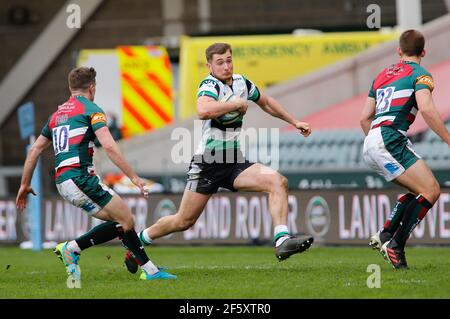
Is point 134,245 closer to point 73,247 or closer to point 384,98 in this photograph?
point 73,247

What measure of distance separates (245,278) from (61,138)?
6.90 feet

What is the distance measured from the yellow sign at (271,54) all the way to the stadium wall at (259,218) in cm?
504

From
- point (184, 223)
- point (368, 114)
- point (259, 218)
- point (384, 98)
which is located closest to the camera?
point (384, 98)

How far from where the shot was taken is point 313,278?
35.7 ft

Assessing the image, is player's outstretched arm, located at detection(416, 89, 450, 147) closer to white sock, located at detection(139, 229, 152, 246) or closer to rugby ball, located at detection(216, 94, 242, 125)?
rugby ball, located at detection(216, 94, 242, 125)

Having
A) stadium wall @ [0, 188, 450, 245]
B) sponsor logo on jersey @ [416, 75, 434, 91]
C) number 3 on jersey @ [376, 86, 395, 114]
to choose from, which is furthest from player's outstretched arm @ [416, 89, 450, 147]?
stadium wall @ [0, 188, 450, 245]

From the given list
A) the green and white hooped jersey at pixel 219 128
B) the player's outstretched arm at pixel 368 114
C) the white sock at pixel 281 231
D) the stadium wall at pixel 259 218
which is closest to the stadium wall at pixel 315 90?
the stadium wall at pixel 259 218

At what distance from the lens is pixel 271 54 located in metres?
24.4

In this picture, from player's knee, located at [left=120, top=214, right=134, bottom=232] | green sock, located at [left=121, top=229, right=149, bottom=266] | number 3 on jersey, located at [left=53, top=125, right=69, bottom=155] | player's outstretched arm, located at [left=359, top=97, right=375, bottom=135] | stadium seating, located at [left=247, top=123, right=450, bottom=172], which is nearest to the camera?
number 3 on jersey, located at [left=53, top=125, right=69, bottom=155]

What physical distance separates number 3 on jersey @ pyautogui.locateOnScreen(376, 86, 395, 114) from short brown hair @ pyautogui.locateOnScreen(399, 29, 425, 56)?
377mm

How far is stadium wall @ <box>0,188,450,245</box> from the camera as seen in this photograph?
56.7 ft

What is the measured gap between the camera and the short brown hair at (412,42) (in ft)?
36.8

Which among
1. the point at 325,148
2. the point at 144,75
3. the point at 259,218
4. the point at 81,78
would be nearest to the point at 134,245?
the point at 81,78

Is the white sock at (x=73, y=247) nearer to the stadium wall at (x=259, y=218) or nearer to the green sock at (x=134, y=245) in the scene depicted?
the green sock at (x=134, y=245)
